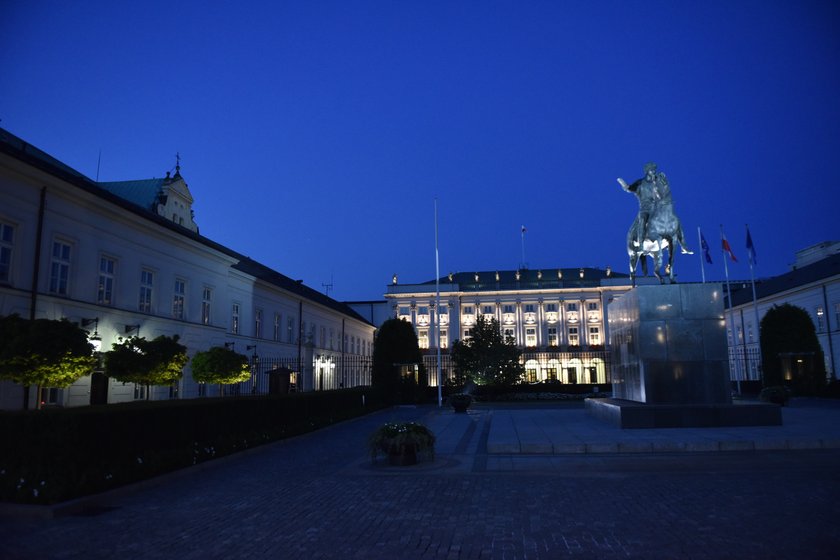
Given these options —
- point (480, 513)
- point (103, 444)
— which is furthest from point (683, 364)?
point (103, 444)

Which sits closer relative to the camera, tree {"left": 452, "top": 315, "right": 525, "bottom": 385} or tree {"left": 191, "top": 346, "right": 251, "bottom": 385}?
tree {"left": 191, "top": 346, "right": 251, "bottom": 385}

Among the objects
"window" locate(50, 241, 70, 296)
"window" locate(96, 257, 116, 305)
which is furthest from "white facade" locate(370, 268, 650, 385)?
"window" locate(50, 241, 70, 296)

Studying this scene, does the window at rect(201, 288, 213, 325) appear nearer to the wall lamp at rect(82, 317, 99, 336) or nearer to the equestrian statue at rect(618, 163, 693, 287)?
the wall lamp at rect(82, 317, 99, 336)

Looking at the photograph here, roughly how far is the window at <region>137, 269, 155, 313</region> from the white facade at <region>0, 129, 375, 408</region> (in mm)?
47

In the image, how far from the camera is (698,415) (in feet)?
56.6

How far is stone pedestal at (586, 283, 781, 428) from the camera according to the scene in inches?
682

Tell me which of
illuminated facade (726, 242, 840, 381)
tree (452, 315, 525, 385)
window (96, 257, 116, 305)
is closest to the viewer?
window (96, 257, 116, 305)

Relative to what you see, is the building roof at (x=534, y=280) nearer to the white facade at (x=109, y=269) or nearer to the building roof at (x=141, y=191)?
the white facade at (x=109, y=269)

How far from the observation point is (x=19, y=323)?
15.4m

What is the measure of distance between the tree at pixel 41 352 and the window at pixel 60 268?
6.66 m

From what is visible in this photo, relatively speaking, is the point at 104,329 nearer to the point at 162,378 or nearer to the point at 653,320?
the point at 162,378

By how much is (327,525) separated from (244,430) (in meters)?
11.1

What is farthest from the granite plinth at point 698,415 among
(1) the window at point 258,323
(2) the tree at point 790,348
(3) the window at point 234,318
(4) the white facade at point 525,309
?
(4) the white facade at point 525,309

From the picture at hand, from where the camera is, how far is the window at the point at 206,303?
108 feet
